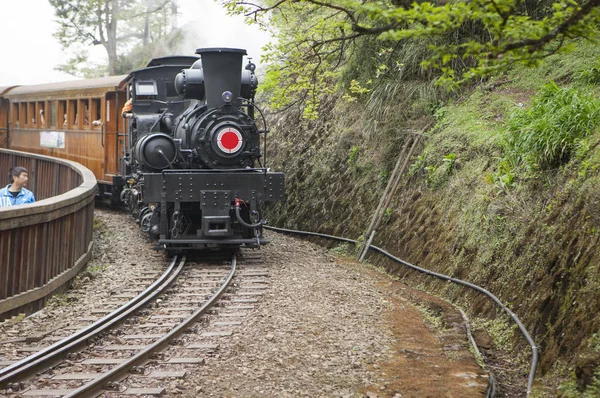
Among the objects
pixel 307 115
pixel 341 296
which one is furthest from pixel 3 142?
pixel 341 296

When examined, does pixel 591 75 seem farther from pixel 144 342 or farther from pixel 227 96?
pixel 144 342

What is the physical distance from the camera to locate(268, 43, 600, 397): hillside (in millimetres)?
6316

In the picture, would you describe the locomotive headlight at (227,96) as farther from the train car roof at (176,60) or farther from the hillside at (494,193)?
the hillside at (494,193)

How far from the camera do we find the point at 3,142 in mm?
25078

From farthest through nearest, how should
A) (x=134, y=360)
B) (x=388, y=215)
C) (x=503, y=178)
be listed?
1. (x=388, y=215)
2. (x=503, y=178)
3. (x=134, y=360)

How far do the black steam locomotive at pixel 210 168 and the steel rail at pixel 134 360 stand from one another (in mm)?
2846

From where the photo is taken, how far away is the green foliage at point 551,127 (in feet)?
26.6

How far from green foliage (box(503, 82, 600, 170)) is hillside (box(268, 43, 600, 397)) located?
2cm

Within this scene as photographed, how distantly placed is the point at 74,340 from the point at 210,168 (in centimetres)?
524

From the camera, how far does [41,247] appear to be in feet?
26.8

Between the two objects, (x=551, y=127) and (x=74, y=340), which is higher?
(x=551, y=127)

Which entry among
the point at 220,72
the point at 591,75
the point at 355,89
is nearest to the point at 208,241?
the point at 220,72

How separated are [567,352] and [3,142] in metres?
23.1

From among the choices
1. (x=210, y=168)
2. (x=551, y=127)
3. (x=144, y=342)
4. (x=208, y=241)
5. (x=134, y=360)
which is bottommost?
(x=144, y=342)
